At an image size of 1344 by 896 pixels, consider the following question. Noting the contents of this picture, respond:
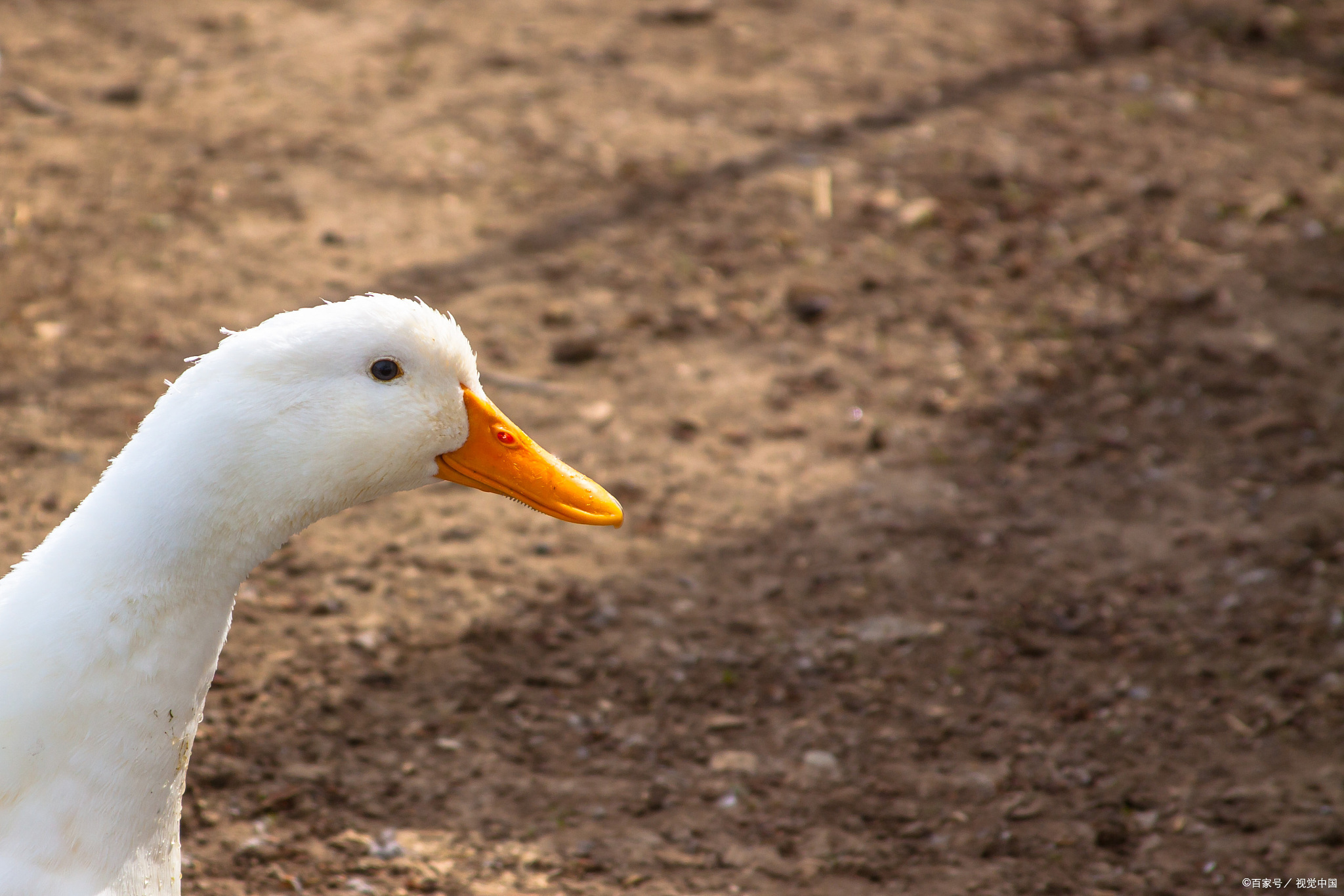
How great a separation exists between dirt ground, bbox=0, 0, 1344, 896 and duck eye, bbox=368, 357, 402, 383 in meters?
1.52

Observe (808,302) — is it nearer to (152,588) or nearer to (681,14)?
(681,14)

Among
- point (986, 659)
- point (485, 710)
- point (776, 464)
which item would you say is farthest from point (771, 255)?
point (485, 710)

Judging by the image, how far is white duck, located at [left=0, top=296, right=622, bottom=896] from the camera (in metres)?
2.28

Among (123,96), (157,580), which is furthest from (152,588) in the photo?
(123,96)

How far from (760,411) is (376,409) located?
2.85 meters

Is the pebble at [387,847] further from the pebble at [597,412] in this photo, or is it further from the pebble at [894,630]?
the pebble at [597,412]

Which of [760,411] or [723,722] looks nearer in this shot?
[723,722]

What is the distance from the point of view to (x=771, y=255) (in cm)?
602

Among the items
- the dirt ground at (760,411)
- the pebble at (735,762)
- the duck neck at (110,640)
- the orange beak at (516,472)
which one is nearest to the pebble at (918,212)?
the dirt ground at (760,411)

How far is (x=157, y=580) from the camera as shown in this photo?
7.58 ft

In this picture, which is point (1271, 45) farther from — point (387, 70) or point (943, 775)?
point (943, 775)

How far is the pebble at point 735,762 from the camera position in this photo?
3.78 m

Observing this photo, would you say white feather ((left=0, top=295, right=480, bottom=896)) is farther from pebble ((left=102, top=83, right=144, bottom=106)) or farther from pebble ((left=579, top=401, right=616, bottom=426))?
pebble ((left=102, top=83, right=144, bottom=106))

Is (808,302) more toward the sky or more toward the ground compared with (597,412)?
more toward the sky
